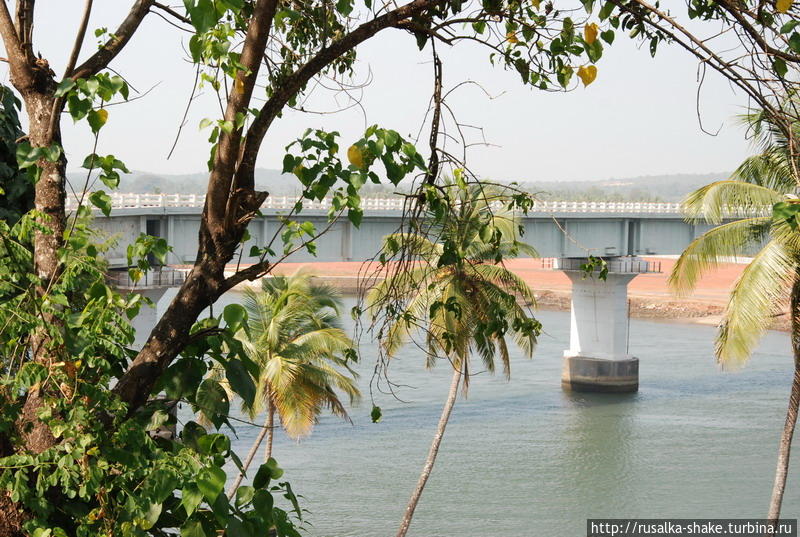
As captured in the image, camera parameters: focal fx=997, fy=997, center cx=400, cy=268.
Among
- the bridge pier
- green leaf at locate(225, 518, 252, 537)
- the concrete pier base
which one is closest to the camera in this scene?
green leaf at locate(225, 518, 252, 537)

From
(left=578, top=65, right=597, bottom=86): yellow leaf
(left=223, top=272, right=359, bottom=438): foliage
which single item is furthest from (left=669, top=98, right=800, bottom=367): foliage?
(left=578, top=65, right=597, bottom=86): yellow leaf

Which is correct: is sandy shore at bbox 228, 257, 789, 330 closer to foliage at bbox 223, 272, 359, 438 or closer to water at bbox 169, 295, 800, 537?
water at bbox 169, 295, 800, 537

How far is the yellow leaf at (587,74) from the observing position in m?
4.29

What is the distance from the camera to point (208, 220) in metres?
3.50

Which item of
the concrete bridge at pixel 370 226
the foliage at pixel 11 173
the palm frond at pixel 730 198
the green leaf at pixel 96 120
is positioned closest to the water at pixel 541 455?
the concrete bridge at pixel 370 226

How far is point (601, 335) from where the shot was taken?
36.0 metres

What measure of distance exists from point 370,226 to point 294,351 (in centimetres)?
1333

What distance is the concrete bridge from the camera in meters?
25.0

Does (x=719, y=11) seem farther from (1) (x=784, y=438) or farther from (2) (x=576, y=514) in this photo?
Answer: (2) (x=576, y=514)

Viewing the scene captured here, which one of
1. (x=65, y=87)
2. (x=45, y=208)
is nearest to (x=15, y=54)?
(x=45, y=208)

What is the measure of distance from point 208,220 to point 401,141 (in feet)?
2.47

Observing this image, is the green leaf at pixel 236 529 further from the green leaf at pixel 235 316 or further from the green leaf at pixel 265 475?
the green leaf at pixel 235 316

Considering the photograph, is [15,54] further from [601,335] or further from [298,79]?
[601,335]

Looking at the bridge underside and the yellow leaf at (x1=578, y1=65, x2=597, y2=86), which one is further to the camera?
the bridge underside
